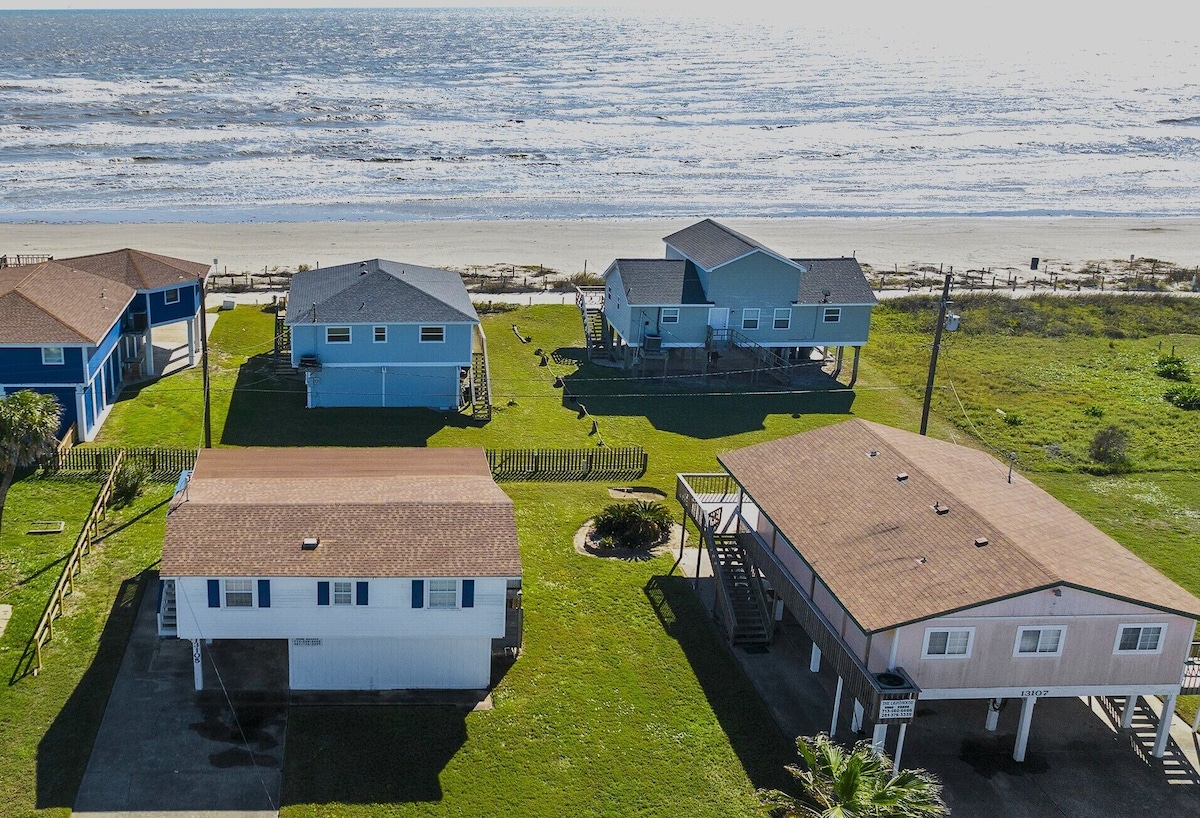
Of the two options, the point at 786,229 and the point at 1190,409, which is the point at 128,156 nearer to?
the point at 786,229

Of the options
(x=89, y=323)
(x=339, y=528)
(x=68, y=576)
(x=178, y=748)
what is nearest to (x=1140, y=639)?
(x=339, y=528)

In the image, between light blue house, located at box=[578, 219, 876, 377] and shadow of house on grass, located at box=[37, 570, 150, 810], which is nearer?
shadow of house on grass, located at box=[37, 570, 150, 810]

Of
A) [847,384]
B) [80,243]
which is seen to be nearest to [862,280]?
[847,384]

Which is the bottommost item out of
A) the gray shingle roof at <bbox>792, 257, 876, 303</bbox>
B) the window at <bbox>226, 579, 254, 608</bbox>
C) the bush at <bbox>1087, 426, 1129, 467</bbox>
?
the bush at <bbox>1087, 426, 1129, 467</bbox>

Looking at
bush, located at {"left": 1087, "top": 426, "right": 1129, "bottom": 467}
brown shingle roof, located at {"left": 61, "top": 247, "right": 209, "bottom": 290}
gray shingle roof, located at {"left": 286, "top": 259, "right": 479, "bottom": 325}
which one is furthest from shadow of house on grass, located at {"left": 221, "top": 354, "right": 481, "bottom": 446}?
bush, located at {"left": 1087, "top": 426, "right": 1129, "bottom": 467}

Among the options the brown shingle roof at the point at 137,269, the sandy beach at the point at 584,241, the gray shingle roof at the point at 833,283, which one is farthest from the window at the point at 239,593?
the sandy beach at the point at 584,241

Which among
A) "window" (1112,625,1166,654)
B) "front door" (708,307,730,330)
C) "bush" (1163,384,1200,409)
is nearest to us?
"window" (1112,625,1166,654)

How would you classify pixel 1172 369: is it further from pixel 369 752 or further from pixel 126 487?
pixel 126 487

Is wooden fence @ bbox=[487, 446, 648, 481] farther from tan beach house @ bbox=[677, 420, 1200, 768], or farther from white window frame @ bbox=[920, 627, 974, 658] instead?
white window frame @ bbox=[920, 627, 974, 658]
